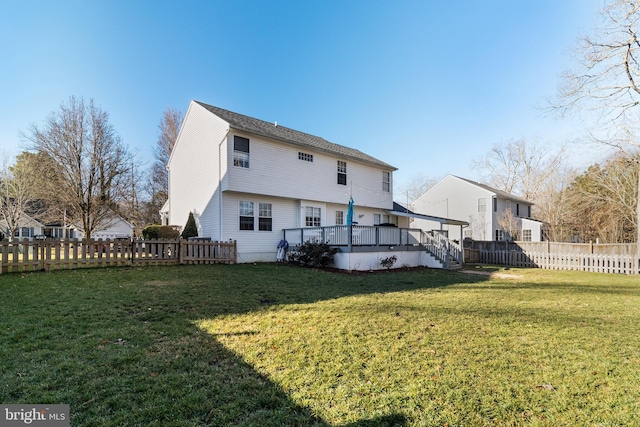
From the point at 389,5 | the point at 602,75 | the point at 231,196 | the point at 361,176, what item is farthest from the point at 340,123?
the point at 602,75

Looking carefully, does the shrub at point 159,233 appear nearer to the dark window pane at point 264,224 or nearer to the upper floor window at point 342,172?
the dark window pane at point 264,224

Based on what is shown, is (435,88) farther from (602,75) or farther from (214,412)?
(214,412)

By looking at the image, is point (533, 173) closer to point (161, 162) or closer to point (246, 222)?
point (246, 222)

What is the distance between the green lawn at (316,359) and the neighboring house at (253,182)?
7643mm

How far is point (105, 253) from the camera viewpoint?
1067cm

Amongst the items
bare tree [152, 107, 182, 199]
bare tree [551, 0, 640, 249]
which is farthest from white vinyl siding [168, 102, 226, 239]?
bare tree [551, 0, 640, 249]

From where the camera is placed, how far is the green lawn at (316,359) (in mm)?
2330

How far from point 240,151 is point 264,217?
3356mm

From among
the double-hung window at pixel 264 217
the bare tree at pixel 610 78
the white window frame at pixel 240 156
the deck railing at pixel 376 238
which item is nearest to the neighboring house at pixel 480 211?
the deck railing at pixel 376 238

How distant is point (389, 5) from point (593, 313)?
13.5 m

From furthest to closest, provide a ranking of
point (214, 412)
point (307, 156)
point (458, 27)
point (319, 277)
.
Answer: point (307, 156)
point (458, 27)
point (319, 277)
point (214, 412)

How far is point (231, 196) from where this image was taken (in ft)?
45.1

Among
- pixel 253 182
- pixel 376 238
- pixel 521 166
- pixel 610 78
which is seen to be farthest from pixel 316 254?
pixel 521 166

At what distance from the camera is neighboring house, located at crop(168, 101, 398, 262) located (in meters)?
13.7
